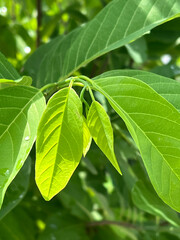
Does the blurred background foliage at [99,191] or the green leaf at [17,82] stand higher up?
the green leaf at [17,82]

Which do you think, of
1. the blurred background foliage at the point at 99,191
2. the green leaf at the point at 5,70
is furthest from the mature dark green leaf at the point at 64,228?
the green leaf at the point at 5,70

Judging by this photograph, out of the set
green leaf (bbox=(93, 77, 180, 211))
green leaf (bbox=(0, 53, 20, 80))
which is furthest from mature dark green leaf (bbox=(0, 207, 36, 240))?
green leaf (bbox=(93, 77, 180, 211))

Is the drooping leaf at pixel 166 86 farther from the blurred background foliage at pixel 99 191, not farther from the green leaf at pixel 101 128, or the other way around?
the blurred background foliage at pixel 99 191

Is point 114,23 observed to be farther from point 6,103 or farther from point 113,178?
point 113,178

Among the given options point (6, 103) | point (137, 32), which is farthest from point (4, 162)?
point (137, 32)

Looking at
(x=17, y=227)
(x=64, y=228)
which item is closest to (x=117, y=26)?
(x=17, y=227)

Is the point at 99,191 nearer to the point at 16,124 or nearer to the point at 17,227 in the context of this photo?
the point at 17,227
